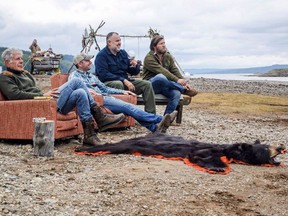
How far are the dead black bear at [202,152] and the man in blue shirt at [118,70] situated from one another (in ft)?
7.22

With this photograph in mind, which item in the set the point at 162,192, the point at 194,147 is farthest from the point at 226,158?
the point at 162,192

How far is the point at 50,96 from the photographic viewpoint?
6723 millimetres

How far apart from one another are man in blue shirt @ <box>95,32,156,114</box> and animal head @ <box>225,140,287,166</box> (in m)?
2.91

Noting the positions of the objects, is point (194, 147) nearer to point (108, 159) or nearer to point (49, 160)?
point (108, 159)

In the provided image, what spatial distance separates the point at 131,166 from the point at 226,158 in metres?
1.06

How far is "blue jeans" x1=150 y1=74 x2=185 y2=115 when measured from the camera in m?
8.98

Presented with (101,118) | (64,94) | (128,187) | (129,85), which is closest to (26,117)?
(64,94)

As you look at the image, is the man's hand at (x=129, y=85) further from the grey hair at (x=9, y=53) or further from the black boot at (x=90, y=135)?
the grey hair at (x=9, y=53)

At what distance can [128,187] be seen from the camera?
446cm

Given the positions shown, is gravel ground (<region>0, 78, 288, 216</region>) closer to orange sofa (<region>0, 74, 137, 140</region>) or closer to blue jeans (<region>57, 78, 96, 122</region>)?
orange sofa (<region>0, 74, 137, 140</region>)

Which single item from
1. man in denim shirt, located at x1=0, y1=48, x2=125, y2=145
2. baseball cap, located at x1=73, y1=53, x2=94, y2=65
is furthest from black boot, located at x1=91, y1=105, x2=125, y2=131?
baseball cap, located at x1=73, y1=53, x2=94, y2=65

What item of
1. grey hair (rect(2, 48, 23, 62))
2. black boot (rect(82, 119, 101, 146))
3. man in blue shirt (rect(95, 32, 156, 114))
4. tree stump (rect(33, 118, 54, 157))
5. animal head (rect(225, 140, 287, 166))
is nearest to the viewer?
animal head (rect(225, 140, 287, 166))

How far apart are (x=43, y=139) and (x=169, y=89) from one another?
367 cm

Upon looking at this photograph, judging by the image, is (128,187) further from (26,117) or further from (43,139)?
(26,117)
